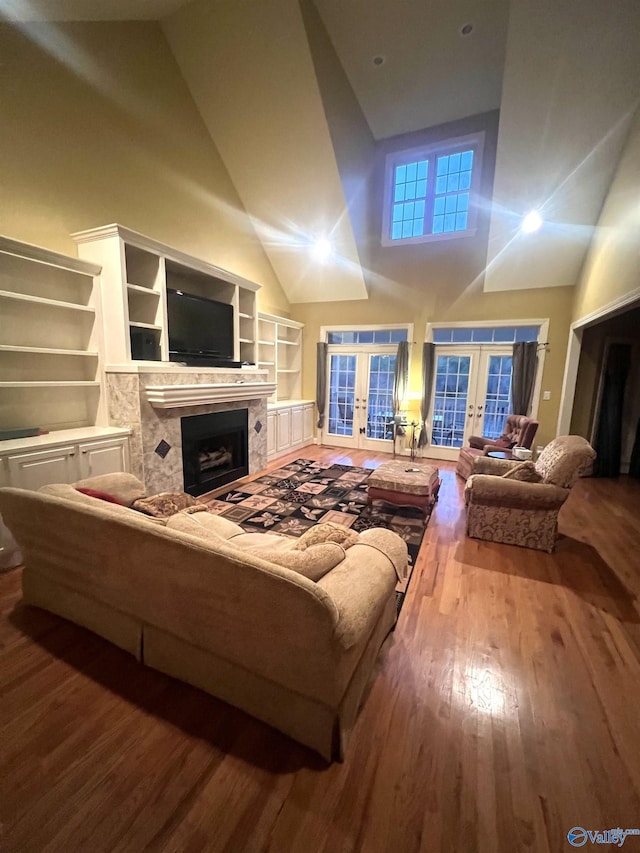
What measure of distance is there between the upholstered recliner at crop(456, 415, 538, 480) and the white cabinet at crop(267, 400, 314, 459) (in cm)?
288

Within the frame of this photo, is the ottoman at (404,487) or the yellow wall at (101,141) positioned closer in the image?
the yellow wall at (101,141)

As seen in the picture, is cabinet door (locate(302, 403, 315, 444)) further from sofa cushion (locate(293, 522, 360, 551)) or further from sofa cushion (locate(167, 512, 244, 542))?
sofa cushion (locate(293, 522, 360, 551))

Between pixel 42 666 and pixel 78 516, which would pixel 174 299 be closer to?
pixel 78 516

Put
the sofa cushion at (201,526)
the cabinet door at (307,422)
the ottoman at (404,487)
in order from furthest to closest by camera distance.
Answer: the cabinet door at (307,422) < the ottoman at (404,487) < the sofa cushion at (201,526)

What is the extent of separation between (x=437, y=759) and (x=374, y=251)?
21.0 ft

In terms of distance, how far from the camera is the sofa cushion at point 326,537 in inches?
68.3

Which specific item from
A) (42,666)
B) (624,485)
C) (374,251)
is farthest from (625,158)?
(42,666)

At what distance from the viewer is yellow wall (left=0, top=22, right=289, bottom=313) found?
2807mm

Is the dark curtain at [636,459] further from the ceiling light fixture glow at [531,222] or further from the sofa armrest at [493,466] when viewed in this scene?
the ceiling light fixture glow at [531,222]

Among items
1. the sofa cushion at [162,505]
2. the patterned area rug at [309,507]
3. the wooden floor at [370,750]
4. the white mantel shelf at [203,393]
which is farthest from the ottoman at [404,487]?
the white mantel shelf at [203,393]

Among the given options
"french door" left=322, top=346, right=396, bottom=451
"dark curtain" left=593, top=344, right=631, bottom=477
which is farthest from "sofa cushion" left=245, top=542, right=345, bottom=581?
"dark curtain" left=593, top=344, right=631, bottom=477

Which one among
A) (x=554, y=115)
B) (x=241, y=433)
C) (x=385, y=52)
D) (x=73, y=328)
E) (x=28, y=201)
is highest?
(x=385, y=52)

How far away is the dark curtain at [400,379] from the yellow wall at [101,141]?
3.45 meters

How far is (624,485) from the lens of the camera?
4809 millimetres
